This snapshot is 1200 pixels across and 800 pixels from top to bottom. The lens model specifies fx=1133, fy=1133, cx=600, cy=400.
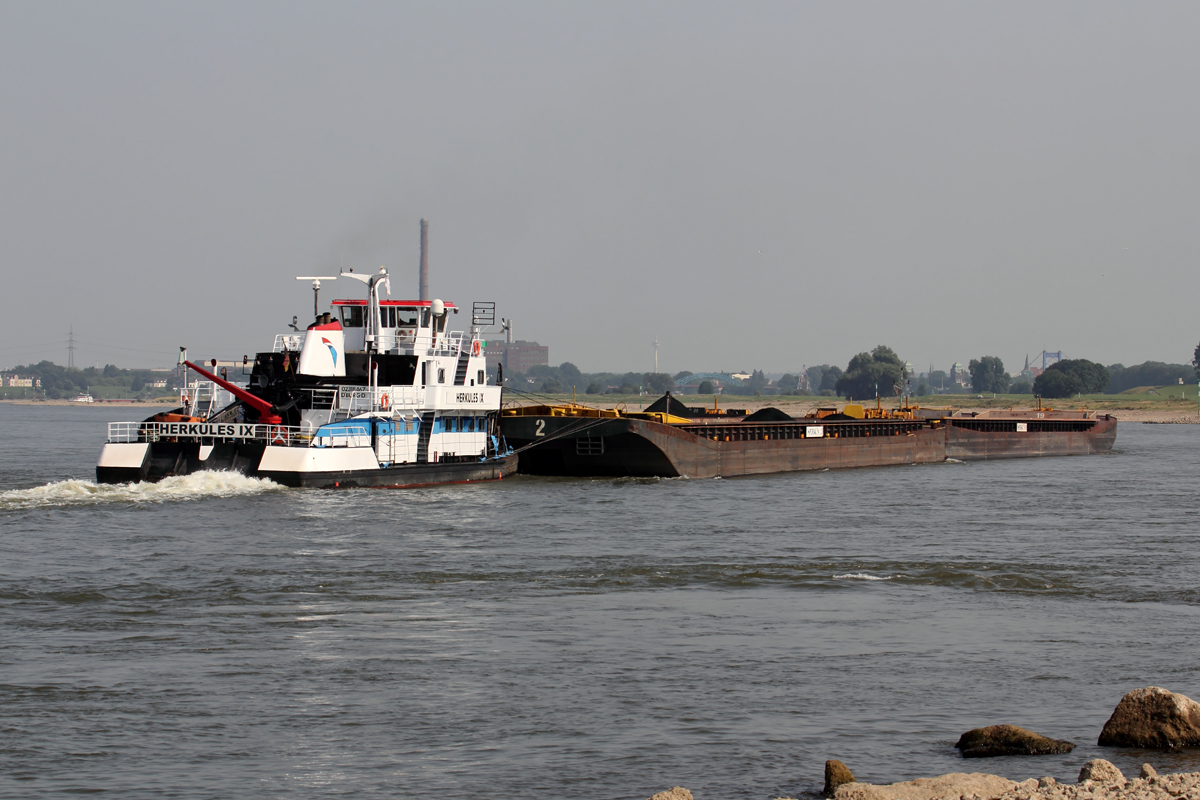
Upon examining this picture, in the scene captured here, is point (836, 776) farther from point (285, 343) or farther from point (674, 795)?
point (285, 343)

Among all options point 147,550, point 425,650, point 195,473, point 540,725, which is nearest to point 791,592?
point 425,650

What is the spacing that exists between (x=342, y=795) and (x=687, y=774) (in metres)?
3.61

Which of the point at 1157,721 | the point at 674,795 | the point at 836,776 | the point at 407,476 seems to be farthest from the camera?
the point at 407,476

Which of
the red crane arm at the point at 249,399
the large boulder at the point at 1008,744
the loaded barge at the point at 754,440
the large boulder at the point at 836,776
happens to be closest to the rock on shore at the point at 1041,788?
the large boulder at the point at 836,776

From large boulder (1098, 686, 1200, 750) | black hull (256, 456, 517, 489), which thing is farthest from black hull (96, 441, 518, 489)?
large boulder (1098, 686, 1200, 750)

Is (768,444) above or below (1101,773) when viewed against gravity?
above

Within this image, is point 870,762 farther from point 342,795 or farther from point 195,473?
point 195,473

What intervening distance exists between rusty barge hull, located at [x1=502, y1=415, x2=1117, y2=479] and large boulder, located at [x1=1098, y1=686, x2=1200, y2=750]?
3525 cm

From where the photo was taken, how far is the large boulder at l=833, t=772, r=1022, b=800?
10578 millimetres

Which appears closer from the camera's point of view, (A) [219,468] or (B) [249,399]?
(A) [219,468]

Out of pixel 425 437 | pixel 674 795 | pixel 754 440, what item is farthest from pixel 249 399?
pixel 674 795

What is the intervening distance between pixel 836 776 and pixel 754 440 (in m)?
46.4

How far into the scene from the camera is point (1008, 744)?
1259 centimetres

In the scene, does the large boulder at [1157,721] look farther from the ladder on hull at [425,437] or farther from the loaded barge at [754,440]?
the loaded barge at [754,440]
